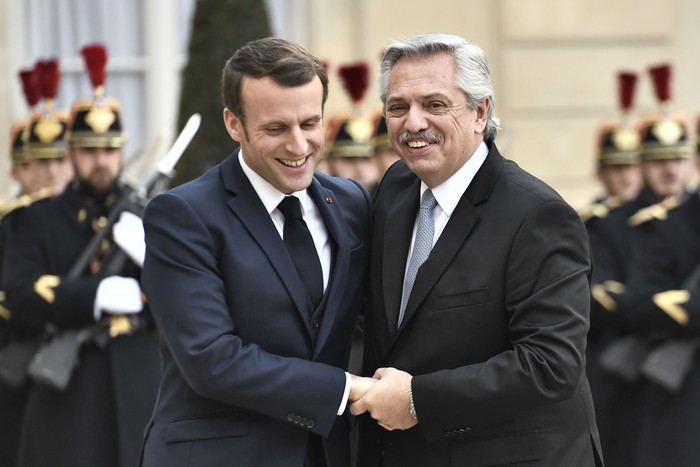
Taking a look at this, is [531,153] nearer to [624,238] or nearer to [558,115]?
[558,115]

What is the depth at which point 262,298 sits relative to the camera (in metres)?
3.46

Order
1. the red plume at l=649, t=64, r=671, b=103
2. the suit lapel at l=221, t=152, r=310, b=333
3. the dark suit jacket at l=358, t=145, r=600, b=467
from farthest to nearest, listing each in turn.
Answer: the red plume at l=649, t=64, r=671, b=103
the suit lapel at l=221, t=152, r=310, b=333
the dark suit jacket at l=358, t=145, r=600, b=467

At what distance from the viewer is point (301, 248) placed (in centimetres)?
358

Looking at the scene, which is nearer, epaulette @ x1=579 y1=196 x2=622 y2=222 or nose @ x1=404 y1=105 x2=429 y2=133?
nose @ x1=404 y1=105 x2=429 y2=133

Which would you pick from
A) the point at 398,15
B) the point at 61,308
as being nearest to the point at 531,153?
the point at 398,15

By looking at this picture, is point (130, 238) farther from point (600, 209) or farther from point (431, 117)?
point (600, 209)

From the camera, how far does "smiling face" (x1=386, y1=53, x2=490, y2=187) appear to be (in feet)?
11.6

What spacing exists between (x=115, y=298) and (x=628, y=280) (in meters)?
2.75

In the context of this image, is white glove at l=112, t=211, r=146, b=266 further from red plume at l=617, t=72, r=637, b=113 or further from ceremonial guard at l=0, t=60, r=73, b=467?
red plume at l=617, t=72, r=637, b=113

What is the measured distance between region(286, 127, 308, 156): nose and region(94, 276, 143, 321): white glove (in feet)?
8.66

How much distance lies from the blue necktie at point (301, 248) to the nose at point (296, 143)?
169mm

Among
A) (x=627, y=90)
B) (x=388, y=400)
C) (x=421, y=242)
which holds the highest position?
(x=421, y=242)

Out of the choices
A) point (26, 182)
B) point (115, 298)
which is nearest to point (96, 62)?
point (115, 298)

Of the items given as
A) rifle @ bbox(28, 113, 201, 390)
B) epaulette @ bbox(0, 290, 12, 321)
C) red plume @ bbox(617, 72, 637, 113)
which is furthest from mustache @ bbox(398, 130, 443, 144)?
red plume @ bbox(617, 72, 637, 113)
